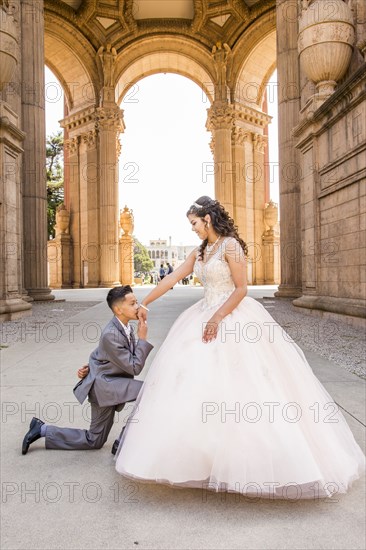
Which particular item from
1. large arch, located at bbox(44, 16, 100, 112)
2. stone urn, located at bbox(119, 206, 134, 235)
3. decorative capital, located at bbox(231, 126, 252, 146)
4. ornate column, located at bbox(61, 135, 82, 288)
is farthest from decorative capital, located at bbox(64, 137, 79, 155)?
decorative capital, located at bbox(231, 126, 252, 146)

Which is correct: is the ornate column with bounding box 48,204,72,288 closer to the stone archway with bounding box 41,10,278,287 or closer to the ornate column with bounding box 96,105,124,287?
the stone archway with bounding box 41,10,278,287

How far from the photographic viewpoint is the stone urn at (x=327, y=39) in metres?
9.05

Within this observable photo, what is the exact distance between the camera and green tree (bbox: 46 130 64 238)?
38344mm

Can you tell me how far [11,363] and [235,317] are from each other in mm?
3945

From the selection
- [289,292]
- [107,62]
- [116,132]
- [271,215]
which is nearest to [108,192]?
[116,132]

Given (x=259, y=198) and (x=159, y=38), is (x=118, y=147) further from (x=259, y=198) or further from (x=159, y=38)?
(x=259, y=198)

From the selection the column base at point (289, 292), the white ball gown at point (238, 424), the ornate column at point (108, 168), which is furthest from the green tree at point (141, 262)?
the white ball gown at point (238, 424)

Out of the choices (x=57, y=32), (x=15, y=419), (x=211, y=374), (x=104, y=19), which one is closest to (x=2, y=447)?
(x=15, y=419)

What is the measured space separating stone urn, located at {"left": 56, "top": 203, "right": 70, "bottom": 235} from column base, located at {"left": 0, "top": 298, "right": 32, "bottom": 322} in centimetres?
2052

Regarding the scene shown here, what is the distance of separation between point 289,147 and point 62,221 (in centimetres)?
1938

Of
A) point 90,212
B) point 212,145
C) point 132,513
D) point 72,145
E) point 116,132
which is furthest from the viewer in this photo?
point 212,145

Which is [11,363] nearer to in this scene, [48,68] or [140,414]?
[140,414]

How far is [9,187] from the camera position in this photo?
10367mm

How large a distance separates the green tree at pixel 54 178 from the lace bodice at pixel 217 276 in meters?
37.3
